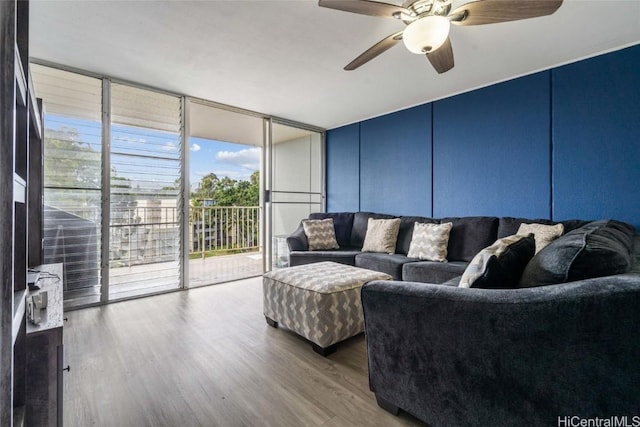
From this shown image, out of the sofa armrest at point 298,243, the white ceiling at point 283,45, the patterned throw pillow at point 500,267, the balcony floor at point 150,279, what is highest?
the white ceiling at point 283,45

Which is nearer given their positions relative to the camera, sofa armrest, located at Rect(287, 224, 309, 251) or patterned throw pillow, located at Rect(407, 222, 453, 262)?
patterned throw pillow, located at Rect(407, 222, 453, 262)

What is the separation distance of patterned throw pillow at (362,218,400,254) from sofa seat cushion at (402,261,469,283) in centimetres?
59

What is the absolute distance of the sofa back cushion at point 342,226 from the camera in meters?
4.32

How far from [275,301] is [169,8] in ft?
7.48

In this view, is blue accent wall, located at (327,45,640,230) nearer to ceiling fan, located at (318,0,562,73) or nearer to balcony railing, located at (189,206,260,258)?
ceiling fan, located at (318,0,562,73)

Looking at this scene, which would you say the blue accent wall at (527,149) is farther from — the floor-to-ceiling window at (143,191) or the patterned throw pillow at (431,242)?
the floor-to-ceiling window at (143,191)

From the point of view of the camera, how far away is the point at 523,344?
99cm

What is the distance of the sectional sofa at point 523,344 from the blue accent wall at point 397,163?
8.83 ft

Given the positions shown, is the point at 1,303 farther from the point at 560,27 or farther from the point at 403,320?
the point at 560,27

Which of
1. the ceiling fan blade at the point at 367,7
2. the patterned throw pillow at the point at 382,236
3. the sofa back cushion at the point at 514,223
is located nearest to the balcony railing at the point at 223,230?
the patterned throw pillow at the point at 382,236

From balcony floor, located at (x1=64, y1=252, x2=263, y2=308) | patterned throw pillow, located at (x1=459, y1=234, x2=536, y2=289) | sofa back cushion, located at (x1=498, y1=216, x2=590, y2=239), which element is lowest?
balcony floor, located at (x1=64, y1=252, x2=263, y2=308)

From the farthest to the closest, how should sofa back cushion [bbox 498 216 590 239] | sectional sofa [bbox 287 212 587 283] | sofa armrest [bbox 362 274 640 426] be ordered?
sectional sofa [bbox 287 212 587 283] → sofa back cushion [bbox 498 216 590 239] → sofa armrest [bbox 362 274 640 426]

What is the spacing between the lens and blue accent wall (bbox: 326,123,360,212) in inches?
186

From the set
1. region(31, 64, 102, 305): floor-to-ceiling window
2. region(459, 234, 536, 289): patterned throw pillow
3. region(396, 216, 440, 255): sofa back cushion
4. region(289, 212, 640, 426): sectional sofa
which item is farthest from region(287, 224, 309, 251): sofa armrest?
region(459, 234, 536, 289): patterned throw pillow
